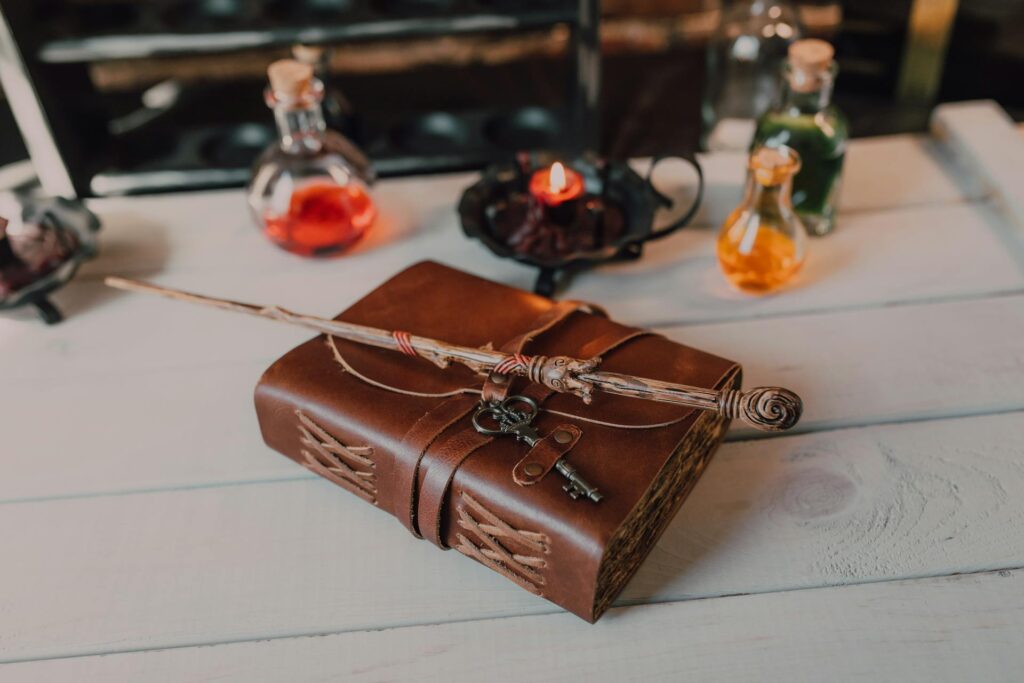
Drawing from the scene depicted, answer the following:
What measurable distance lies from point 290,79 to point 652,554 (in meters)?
0.59

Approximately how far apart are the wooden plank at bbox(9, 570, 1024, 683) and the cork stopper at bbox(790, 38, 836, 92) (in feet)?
1.68

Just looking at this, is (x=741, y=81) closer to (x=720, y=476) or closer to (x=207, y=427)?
(x=720, y=476)

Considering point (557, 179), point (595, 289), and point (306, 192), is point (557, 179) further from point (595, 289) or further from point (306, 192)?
point (306, 192)

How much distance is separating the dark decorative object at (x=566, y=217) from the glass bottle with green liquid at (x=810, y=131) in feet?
0.34

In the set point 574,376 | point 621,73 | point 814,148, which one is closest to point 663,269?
point 814,148

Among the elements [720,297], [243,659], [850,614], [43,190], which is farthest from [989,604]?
[43,190]

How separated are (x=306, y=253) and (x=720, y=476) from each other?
525mm

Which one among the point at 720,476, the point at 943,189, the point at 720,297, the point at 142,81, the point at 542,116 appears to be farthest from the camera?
the point at 142,81

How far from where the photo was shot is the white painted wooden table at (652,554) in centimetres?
64

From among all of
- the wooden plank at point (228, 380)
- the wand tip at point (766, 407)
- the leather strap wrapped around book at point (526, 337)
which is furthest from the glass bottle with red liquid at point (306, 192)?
the wand tip at point (766, 407)

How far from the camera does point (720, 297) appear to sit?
0.94 m

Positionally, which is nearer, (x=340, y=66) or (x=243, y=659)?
(x=243, y=659)

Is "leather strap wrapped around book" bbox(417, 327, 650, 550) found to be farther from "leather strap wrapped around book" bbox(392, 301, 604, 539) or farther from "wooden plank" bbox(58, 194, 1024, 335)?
"wooden plank" bbox(58, 194, 1024, 335)

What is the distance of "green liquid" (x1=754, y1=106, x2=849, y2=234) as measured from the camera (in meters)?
0.97
